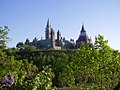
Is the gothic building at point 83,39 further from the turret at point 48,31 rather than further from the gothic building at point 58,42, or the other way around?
the turret at point 48,31

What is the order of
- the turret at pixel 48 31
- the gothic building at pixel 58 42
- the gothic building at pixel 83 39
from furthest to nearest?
the turret at pixel 48 31, the gothic building at pixel 58 42, the gothic building at pixel 83 39

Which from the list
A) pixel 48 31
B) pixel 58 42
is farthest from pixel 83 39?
pixel 48 31

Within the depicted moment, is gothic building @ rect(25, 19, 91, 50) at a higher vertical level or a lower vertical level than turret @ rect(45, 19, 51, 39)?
lower

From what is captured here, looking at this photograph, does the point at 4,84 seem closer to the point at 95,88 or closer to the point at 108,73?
the point at 95,88

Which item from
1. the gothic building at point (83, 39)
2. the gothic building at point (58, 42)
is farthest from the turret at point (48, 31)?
the gothic building at point (83, 39)

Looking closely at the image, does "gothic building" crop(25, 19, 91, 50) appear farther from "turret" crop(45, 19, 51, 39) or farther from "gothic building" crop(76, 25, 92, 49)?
"turret" crop(45, 19, 51, 39)

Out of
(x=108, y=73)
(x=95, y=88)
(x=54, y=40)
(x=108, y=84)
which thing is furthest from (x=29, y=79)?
(x=54, y=40)

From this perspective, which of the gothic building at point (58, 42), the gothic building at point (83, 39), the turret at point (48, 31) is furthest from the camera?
the turret at point (48, 31)

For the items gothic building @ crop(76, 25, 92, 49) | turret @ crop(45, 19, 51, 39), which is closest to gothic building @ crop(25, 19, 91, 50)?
gothic building @ crop(76, 25, 92, 49)

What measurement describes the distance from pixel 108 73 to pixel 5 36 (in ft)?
38.3

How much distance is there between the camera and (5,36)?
28312 mm

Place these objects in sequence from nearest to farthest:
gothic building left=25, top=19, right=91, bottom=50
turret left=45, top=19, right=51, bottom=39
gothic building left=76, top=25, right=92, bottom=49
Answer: gothic building left=76, top=25, right=92, bottom=49 < gothic building left=25, top=19, right=91, bottom=50 < turret left=45, top=19, right=51, bottom=39

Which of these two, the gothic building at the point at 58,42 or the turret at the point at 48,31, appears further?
the turret at the point at 48,31

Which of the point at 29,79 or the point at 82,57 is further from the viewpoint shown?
the point at 82,57
